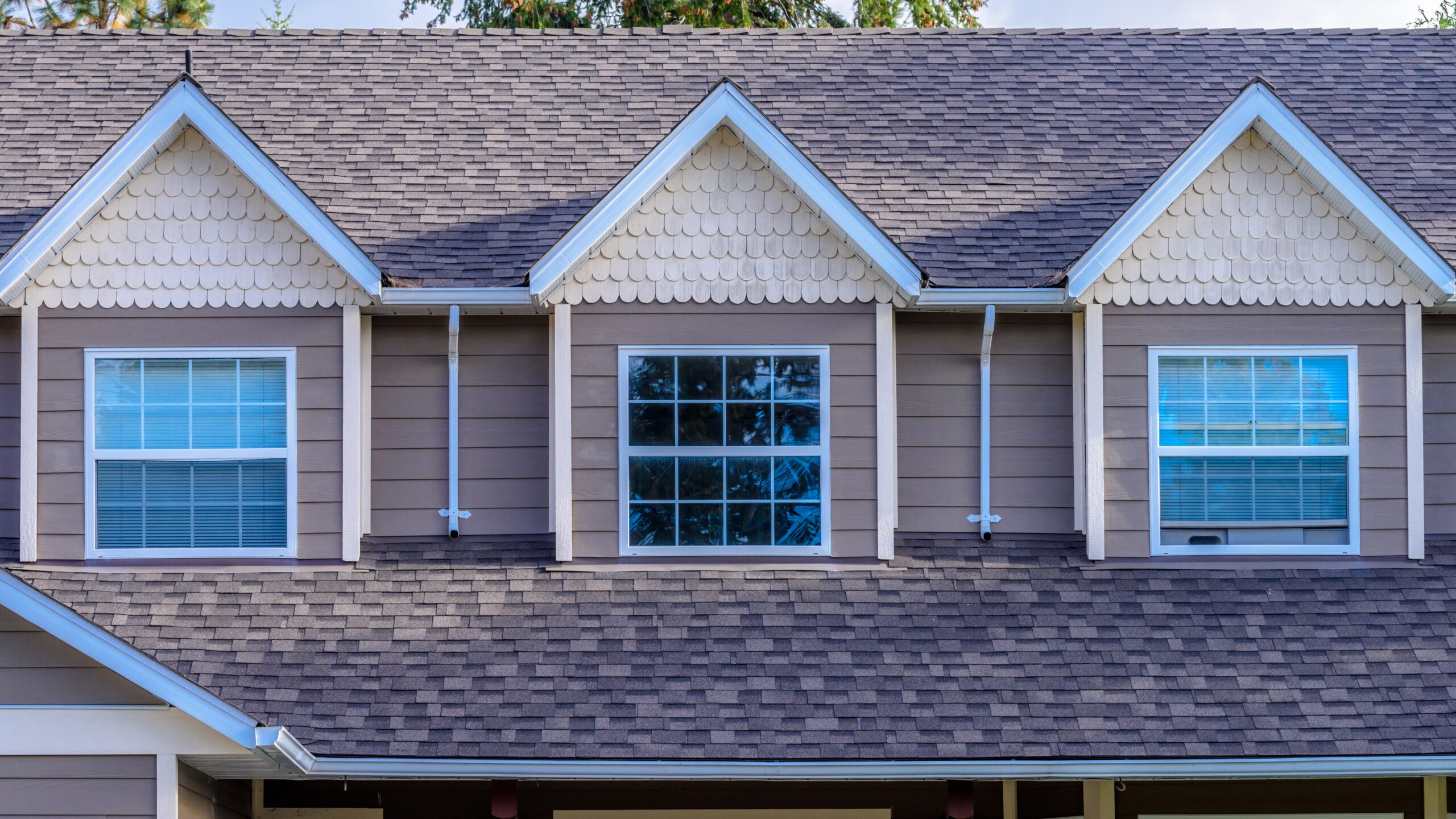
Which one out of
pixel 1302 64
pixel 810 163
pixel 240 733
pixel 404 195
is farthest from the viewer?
pixel 1302 64

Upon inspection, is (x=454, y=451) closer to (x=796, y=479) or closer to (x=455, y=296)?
(x=455, y=296)

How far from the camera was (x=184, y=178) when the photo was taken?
774 centimetres

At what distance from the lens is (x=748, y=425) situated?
25.3 feet

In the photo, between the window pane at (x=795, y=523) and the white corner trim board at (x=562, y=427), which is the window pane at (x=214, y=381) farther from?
the window pane at (x=795, y=523)

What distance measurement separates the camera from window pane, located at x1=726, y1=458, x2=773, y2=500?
771 centimetres

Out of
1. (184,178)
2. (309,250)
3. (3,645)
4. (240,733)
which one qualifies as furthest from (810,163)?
(3,645)

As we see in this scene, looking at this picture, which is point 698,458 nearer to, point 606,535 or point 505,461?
point 606,535

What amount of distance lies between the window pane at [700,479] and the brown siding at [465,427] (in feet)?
2.81

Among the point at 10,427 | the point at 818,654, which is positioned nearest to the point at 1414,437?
the point at 818,654

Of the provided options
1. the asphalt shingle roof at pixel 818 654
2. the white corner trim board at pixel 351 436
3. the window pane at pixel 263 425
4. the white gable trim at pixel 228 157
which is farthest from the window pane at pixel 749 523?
the window pane at pixel 263 425

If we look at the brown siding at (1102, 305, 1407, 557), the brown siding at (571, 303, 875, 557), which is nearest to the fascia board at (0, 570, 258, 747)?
the brown siding at (571, 303, 875, 557)

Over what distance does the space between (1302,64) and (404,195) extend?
22.0ft

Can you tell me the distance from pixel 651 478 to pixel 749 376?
83 cm

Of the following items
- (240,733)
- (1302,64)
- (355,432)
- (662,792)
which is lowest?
(662,792)
